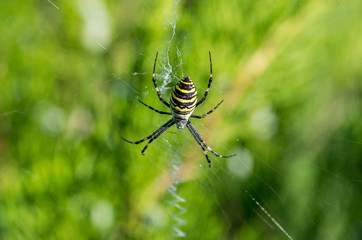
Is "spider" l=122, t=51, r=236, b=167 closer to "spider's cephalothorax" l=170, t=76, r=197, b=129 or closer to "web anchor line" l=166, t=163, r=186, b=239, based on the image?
"spider's cephalothorax" l=170, t=76, r=197, b=129

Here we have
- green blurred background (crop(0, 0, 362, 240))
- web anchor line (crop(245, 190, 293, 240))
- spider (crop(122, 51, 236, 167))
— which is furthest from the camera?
spider (crop(122, 51, 236, 167))

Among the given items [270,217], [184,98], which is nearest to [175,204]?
[270,217]

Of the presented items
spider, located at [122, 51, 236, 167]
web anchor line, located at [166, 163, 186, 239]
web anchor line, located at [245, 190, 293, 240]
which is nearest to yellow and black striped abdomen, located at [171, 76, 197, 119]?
spider, located at [122, 51, 236, 167]

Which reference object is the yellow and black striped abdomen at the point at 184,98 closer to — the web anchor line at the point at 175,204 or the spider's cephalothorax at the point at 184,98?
the spider's cephalothorax at the point at 184,98

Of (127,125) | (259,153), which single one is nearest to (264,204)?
(259,153)

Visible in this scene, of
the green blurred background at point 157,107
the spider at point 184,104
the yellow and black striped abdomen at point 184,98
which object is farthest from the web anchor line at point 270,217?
the yellow and black striped abdomen at point 184,98

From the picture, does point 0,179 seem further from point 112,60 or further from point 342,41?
point 342,41
